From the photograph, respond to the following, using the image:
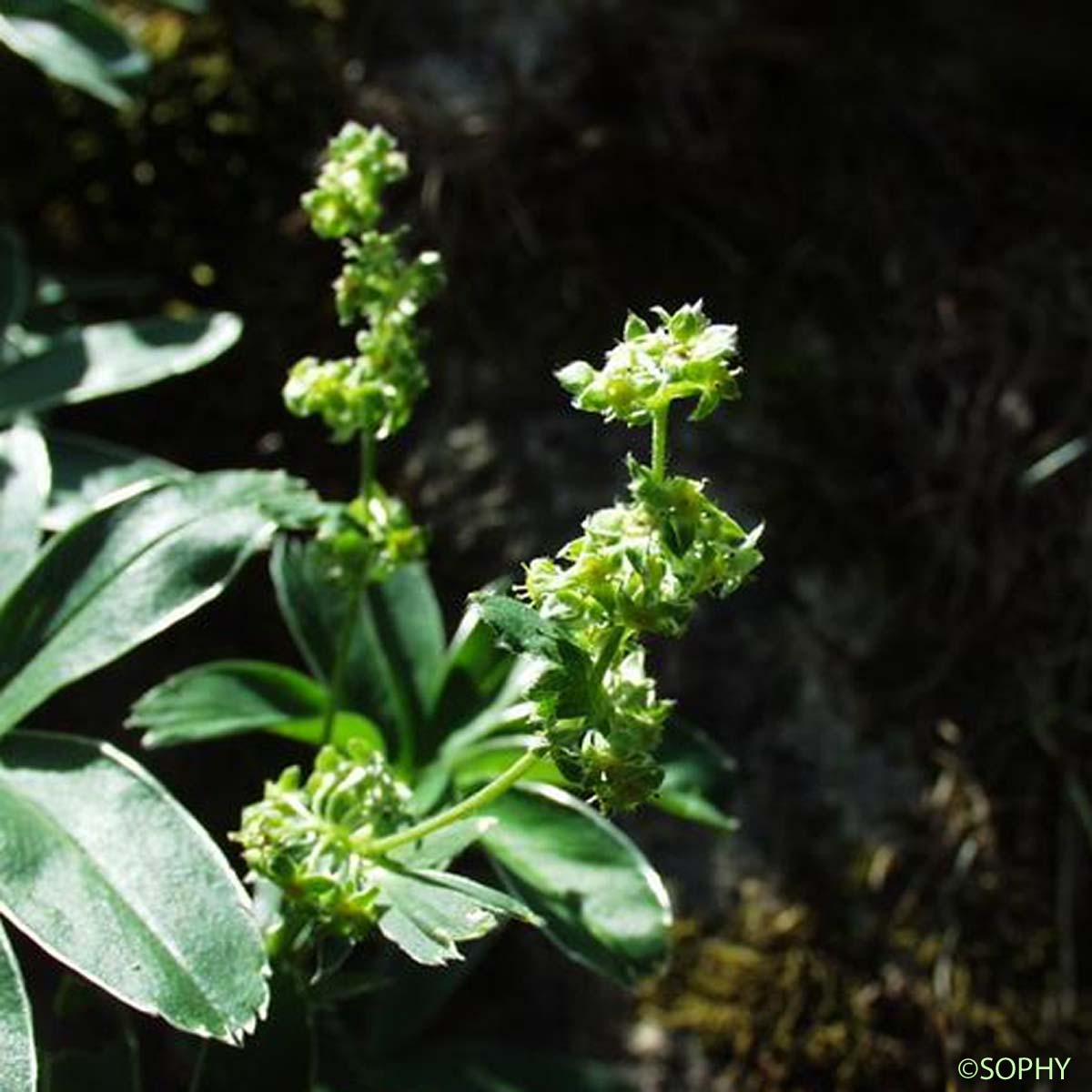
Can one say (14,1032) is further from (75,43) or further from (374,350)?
(75,43)

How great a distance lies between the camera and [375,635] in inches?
61.0

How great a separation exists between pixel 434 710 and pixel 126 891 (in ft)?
1.31

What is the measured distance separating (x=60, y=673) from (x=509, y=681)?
42cm

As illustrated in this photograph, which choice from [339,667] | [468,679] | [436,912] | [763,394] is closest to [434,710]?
[468,679]

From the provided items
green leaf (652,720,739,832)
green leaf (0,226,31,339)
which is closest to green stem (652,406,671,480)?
green leaf (652,720,739,832)

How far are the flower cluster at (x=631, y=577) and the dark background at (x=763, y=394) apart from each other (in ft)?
2.50

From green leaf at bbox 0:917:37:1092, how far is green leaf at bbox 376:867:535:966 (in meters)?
0.26

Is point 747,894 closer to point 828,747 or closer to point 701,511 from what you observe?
point 828,747

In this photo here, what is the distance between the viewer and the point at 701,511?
986 millimetres

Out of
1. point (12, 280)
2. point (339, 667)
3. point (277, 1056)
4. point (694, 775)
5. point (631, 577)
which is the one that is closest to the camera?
point (631, 577)

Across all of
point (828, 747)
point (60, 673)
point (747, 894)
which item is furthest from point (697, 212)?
point (60, 673)

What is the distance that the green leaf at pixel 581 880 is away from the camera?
4.52 ft

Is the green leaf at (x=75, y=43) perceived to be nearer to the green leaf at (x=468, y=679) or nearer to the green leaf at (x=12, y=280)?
the green leaf at (x=12, y=280)

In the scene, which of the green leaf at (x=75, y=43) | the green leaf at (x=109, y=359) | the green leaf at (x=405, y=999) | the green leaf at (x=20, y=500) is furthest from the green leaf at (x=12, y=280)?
the green leaf at (x=405, y=999)
